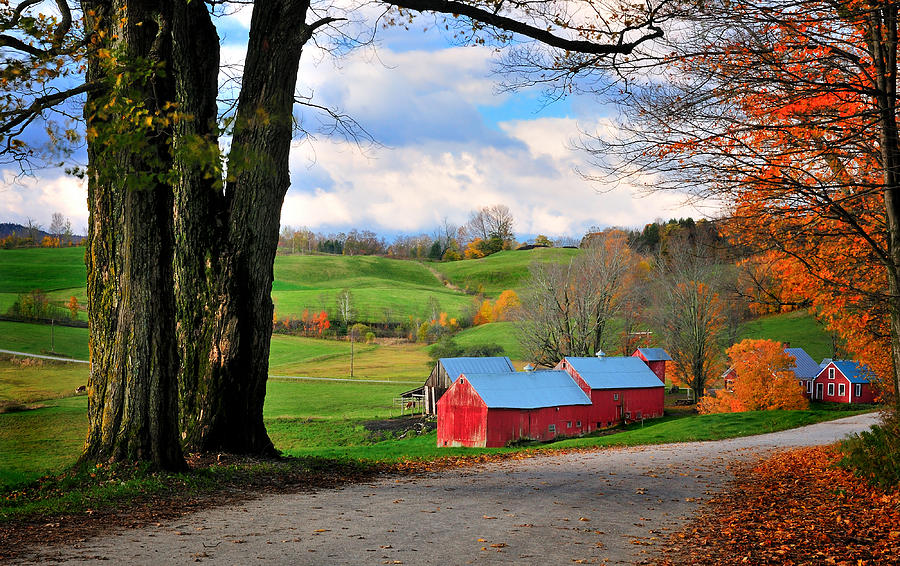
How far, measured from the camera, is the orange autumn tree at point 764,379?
3872 cm

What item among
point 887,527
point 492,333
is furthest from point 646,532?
point 492,333

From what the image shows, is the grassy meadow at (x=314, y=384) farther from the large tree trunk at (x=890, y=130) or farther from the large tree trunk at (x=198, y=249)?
the large tree trunk at (x=890, y=130)

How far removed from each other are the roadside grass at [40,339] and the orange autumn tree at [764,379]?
119 feet

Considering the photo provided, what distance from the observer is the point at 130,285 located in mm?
8453

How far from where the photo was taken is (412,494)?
29.8 ft

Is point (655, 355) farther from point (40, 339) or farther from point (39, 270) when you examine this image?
point (39, 270)

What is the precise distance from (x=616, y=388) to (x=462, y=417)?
13704 millimetres

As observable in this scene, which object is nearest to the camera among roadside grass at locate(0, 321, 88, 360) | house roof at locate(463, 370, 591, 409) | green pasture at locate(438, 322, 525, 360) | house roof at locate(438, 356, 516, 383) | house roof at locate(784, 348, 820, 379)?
roadside grass at locate(0, 321, 88, 360)

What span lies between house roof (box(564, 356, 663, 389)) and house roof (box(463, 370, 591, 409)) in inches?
96.2

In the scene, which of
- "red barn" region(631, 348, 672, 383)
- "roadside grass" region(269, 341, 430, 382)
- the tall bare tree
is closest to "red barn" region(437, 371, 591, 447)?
the tall bare tree

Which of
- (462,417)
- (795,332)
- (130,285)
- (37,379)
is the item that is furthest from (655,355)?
(130,285)

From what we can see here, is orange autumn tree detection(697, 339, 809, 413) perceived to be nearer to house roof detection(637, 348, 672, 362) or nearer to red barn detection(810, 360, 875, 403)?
house roof detection(637, 348, 672, 362)

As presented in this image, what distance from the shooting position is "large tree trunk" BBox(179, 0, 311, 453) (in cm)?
1044

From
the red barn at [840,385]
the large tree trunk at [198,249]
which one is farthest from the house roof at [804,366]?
the large tree trunk at [198,249]
